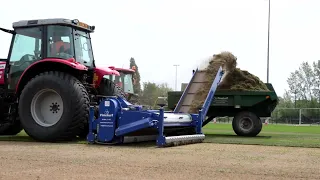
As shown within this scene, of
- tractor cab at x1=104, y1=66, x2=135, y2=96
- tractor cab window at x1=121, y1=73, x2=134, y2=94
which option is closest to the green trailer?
tractor cab at x1=104, y1=66, x2=135, y2=96

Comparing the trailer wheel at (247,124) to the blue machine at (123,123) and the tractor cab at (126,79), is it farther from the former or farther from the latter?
the tractor cab at (126,79)

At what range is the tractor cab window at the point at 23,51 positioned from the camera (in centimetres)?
997

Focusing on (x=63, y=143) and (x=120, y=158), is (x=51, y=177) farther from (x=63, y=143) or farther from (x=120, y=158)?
(x=63, y=143)

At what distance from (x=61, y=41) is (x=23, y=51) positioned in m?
1.03

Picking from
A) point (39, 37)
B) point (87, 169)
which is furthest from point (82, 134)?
point (87, 169)

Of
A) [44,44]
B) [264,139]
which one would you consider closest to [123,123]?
[44,44]

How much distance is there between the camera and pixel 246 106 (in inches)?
546

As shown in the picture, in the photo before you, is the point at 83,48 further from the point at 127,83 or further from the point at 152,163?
the point at 127,83

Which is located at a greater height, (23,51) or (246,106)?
(23,51)

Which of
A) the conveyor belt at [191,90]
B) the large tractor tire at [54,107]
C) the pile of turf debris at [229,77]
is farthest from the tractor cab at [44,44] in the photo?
the pile of turf debris at [229,77]

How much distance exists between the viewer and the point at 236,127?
14.1 metres

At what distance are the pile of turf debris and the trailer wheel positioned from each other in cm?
87

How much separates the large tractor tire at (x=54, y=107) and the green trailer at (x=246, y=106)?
543 centimetres

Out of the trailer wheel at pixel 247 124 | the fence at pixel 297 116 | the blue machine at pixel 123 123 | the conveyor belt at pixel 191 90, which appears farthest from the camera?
the fence at pixel 297 116
